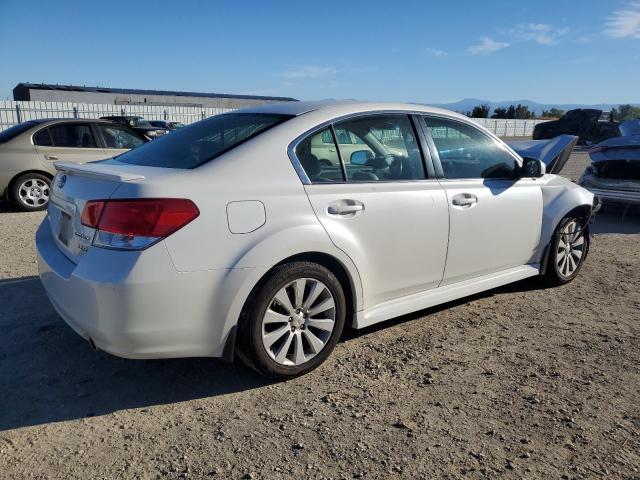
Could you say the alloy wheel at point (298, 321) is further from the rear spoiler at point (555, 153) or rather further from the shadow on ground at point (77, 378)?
the rear spoiler at point (555, 153)

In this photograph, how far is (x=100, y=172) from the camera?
120 inches

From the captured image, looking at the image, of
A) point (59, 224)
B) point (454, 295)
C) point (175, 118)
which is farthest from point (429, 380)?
point (175, 118)

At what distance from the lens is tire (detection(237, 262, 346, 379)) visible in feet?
10.1

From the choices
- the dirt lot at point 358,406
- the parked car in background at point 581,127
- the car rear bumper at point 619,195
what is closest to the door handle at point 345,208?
the dirt lot at point 358,406

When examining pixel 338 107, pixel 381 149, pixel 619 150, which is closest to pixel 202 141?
pixel 338 107

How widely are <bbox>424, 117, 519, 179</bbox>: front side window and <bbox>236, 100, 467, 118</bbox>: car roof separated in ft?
0.54

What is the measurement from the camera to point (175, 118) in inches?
1294

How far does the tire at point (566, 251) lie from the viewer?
4938mm

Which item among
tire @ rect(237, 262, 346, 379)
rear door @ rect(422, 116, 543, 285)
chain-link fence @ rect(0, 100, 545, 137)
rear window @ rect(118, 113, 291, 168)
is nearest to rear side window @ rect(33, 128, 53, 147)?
rear window @ rect(118, 113, 291, 168)

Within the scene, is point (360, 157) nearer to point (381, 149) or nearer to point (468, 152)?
point (381, 149)

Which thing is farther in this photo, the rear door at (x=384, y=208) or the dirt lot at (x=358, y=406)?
the rear door at (x=384, y=208)

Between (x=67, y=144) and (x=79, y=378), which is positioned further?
(x=67, y=144)

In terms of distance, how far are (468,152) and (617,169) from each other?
17.5ft

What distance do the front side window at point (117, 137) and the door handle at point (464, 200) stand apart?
7.08m
